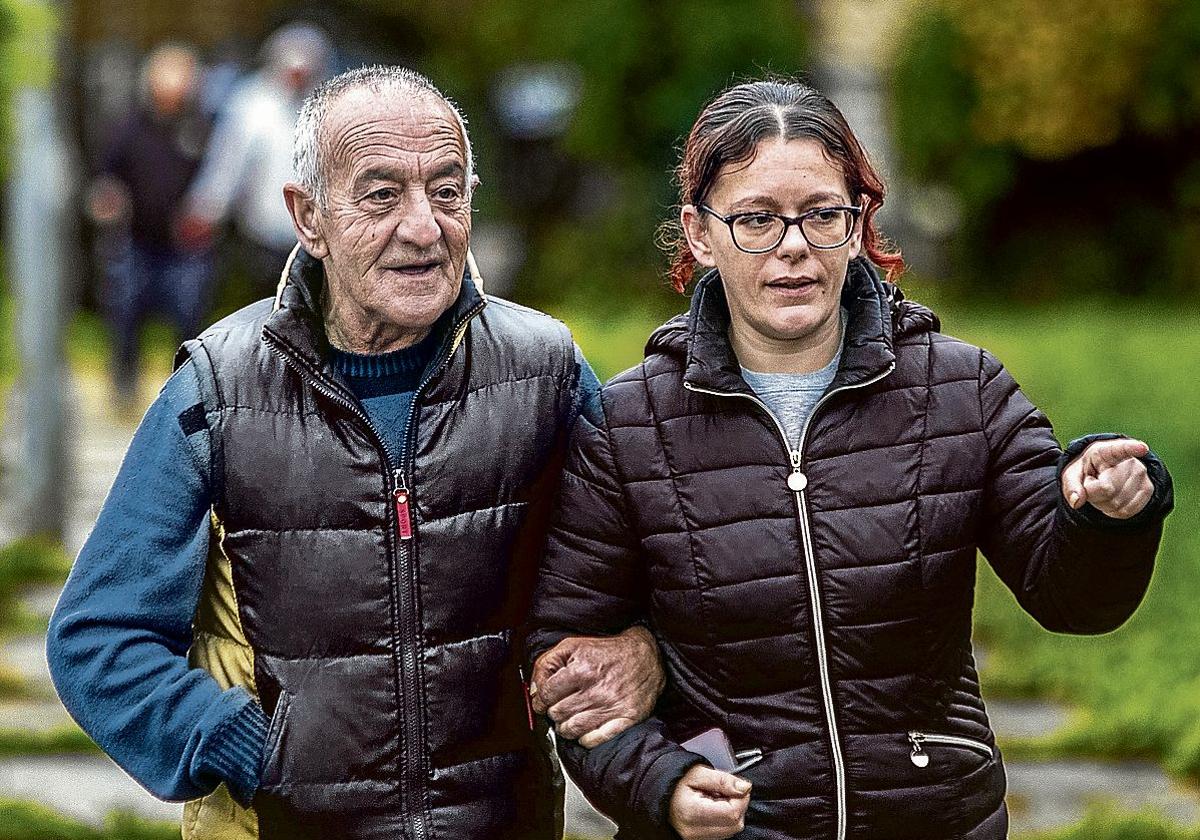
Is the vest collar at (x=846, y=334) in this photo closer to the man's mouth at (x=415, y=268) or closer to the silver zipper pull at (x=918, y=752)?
the man's mouth at (x=415, y=268)

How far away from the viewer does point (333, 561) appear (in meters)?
2.78

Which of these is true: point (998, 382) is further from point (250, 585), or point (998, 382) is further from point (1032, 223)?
point (1032, 223)

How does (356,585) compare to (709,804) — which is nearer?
(709,804)

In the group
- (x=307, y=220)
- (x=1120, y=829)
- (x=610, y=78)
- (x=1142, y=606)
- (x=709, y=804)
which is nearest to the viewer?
(x=709, y=804)

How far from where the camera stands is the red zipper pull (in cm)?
278

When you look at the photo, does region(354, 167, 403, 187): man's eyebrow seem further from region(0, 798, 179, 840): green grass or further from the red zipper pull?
region(0, 798, 179, 840): green grass

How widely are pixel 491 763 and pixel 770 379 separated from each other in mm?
699

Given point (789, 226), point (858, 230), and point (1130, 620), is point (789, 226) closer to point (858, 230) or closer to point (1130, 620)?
point (858, 230)

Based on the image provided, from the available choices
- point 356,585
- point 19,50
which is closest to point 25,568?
point 19,50

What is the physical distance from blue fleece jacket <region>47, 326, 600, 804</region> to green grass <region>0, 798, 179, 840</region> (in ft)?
6.66

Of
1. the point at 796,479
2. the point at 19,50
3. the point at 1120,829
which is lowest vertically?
the point at 1120,829

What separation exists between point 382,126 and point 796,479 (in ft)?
2.52

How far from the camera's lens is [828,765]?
2645 millimetres

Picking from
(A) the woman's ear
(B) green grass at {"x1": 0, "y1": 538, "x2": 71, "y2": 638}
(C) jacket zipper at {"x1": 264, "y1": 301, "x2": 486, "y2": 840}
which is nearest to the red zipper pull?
(C) jacket zipper at {"x1": 264, "y1": 301, "x2": 486, "y2": 840}
